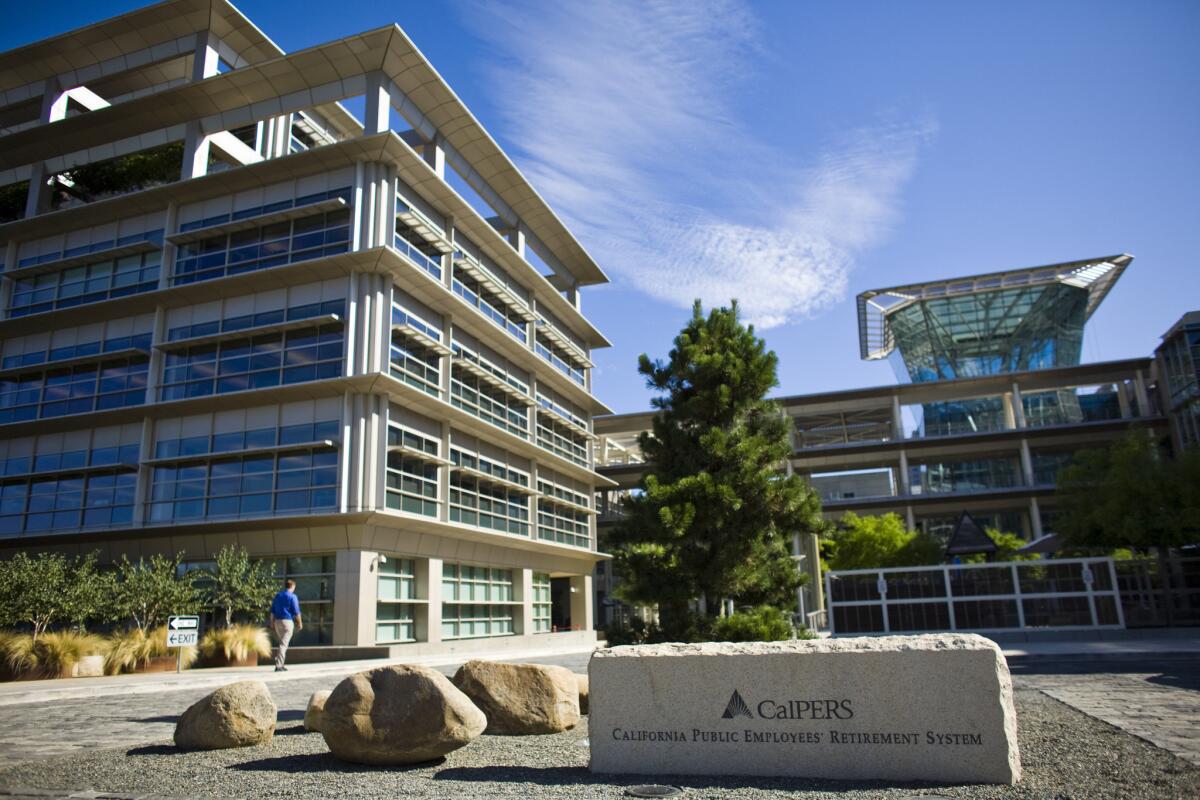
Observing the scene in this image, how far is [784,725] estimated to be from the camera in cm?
664

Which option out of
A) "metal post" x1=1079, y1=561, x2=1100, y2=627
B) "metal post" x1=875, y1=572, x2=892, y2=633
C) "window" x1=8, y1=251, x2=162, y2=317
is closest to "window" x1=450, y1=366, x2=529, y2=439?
"window" x1=8, y1=251, x2=162, y2=317

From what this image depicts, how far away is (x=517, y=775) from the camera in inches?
275

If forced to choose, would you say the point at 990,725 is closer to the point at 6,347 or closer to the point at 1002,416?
the point at 6,347

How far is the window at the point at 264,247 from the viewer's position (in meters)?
29.0

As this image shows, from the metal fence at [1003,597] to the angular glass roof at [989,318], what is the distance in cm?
4093

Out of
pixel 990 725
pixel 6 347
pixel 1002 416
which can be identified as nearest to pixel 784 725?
pixel 990 725

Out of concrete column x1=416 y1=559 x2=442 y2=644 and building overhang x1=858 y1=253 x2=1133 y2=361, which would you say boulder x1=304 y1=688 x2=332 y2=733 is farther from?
building overhang x1=858 y1=253 x2=1133 y2=361

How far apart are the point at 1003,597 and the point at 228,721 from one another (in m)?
21.2

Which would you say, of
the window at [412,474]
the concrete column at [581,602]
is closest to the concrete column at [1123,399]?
the concrete column at [581,602]

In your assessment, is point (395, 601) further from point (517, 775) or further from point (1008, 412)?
point (1008, 412)

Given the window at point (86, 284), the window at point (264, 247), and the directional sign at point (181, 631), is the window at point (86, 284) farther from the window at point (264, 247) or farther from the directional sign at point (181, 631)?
the directional sign at point (181, 631)

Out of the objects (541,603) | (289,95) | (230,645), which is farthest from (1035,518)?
(289,95)

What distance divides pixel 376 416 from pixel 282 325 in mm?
4564

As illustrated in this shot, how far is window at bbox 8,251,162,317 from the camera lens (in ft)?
103
